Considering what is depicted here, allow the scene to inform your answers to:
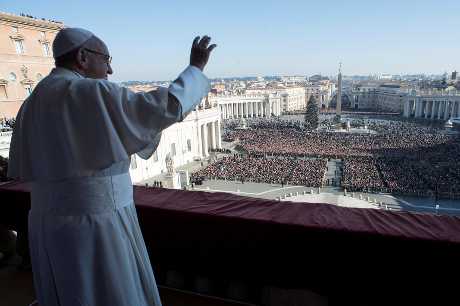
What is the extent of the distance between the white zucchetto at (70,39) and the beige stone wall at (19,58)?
16.3m

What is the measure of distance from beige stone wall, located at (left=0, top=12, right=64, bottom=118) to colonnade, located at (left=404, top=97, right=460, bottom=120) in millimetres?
66202

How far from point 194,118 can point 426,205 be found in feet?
66.3

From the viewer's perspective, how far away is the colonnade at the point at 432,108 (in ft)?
201

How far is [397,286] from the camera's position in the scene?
2166mm

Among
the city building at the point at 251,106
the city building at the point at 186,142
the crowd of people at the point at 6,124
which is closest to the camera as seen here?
the crowd of people at the point at 6,124

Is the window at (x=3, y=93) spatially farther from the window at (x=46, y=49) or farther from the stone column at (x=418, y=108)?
the stone column at (x=418, y=108)

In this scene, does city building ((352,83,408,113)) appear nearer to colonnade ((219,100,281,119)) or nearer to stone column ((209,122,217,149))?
colonnade ((219,100,281,119))

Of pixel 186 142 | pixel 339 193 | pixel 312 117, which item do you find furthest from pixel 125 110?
pixel 312 117

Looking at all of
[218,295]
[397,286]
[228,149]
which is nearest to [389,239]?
[397,286]

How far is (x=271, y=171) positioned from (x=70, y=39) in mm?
20596

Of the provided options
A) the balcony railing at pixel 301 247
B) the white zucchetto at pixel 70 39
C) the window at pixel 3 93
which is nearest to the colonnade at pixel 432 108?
the window at pixel 3 93

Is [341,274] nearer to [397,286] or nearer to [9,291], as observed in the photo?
[397,286]

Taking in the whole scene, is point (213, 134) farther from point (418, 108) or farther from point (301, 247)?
point (418, 108)

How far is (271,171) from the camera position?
21.7 m
